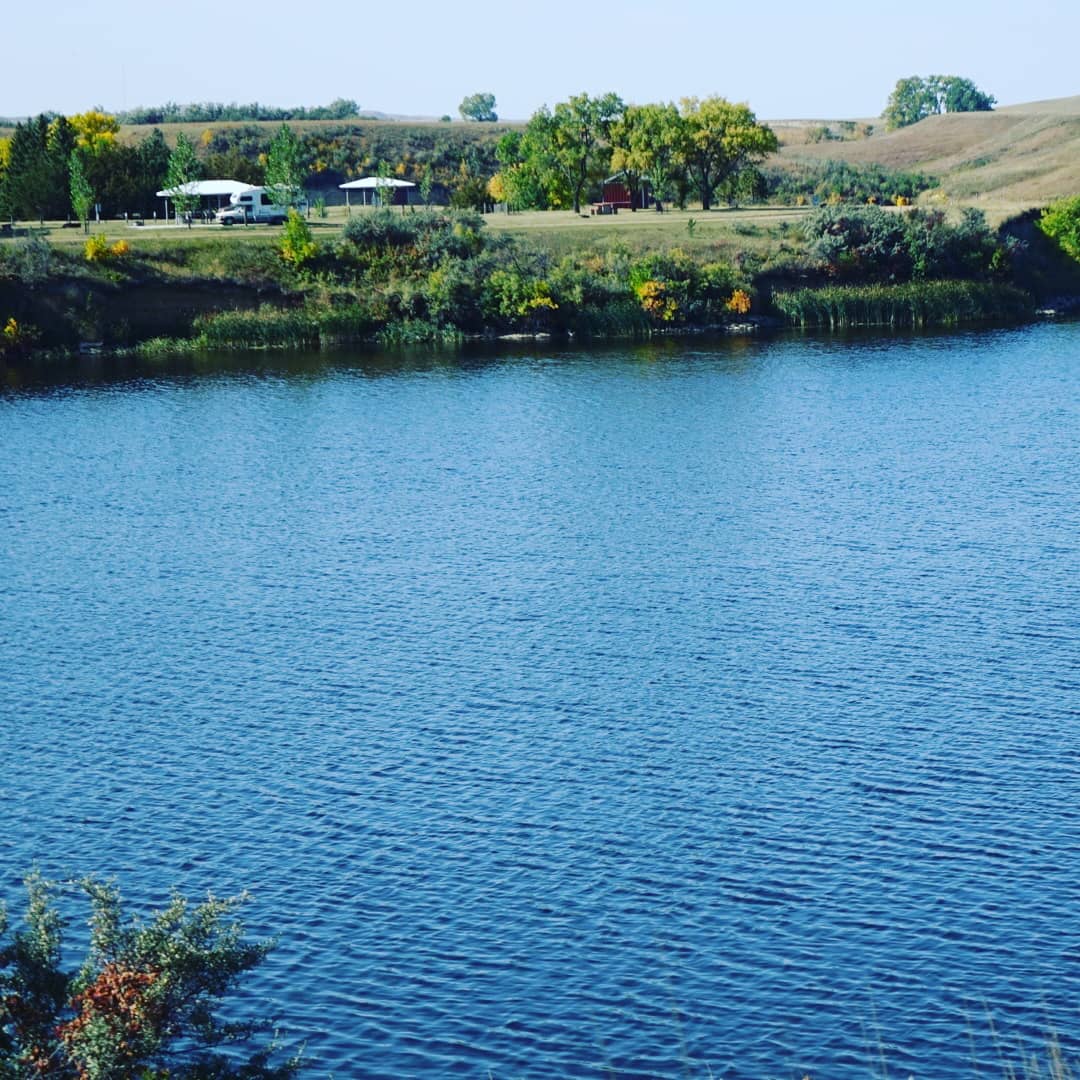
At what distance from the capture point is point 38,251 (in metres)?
114

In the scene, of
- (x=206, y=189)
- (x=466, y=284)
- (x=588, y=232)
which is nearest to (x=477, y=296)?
(x=466, y=284)

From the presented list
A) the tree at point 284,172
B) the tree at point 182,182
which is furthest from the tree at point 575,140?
the tree at point 182,182

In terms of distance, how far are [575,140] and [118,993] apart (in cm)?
13763

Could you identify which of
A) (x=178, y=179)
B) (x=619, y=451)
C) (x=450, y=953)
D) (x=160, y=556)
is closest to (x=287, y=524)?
(x=160, y=556)

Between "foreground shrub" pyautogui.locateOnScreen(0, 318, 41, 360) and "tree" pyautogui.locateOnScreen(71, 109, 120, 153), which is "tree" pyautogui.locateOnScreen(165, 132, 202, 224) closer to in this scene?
"tree" pyautogui.locateOnScreen(71, 109, 120, 153)

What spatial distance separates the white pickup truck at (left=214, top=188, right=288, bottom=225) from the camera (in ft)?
464

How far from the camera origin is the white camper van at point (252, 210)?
14162cm

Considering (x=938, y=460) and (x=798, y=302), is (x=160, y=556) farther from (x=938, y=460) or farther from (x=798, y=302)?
(x=798, y=302)

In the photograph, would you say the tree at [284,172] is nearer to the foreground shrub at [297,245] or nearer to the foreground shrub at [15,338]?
the foreground shrub at [297,245]

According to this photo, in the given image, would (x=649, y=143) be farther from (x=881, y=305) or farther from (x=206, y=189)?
(x=206, y=189)

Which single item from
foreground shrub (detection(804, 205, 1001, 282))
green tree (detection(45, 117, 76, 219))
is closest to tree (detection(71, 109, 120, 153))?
green tree (detection(45, 117, 76, 219))

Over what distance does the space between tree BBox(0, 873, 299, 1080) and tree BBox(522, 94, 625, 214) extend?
13460cm

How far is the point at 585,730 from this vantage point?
40125mm

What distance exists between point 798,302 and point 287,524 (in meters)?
67.6
